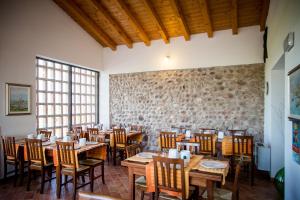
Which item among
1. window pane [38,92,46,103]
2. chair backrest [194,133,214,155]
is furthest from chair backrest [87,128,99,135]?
chair backrest [194,133,214,155]

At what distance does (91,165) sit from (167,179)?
5.92 ft

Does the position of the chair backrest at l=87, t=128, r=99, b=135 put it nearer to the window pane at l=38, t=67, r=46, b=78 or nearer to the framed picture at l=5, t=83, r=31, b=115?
the framed picture at l=5, t=83, r=31, b=115

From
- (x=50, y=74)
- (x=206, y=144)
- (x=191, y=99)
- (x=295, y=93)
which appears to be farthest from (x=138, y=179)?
(x=50, y=74)

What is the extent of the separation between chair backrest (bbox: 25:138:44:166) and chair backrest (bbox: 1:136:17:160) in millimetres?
462

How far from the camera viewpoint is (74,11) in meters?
5.59

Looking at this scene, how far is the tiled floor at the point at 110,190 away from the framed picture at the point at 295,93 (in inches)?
73.2

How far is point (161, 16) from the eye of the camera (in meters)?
5.56

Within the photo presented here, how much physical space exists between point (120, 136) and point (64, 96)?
233 centimetres

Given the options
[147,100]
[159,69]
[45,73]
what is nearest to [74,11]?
[45,73]

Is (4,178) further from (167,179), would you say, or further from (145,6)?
(145,6)

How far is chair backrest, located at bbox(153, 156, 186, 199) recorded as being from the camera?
2.22m

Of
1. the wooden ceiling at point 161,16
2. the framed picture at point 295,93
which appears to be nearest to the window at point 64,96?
the wooden ceiling at point 161,16

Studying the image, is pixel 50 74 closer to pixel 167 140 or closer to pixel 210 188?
pixel 167 140

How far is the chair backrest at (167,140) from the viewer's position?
4578 millimetres
